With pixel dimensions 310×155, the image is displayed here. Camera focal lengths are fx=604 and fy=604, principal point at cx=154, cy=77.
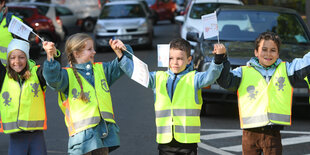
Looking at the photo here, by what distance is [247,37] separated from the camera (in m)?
10.3

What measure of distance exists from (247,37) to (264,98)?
5.26 metres

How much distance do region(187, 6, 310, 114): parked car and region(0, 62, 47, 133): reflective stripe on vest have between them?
423cm

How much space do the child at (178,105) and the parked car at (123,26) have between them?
1375 cm

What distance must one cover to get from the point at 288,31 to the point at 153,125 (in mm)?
3250

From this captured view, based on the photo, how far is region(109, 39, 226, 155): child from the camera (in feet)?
16.4

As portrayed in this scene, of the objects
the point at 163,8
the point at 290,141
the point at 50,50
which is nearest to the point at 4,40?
the point at 50,50

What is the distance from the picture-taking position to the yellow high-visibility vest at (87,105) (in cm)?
483

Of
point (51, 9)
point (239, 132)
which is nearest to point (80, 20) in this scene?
point (51, 9)

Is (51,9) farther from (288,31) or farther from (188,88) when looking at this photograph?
(188,88)

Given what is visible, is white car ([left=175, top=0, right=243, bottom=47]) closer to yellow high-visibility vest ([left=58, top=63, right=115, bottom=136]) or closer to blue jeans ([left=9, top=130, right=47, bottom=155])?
blue jeans ([left=9, top=130, right=47, bottom=155])

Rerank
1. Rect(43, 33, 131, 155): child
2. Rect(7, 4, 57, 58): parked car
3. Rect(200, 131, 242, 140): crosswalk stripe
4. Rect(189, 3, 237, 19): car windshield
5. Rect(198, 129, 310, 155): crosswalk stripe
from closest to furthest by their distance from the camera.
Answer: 1. Rect(43, 33, 131, 155): child
2. Rect(198, 129, 310, 155): crosswalk stripe
3. Rect(200, 131, 242, 140): crosswalk stripe
4. Rect(189, 3, 237, 19): car windshield
5. Rect(7, 4, 57, 58): parked car

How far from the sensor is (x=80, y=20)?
2909cm

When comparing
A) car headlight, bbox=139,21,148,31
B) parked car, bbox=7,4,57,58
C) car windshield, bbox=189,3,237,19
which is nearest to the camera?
car windshield, bbox=189,3,237,19

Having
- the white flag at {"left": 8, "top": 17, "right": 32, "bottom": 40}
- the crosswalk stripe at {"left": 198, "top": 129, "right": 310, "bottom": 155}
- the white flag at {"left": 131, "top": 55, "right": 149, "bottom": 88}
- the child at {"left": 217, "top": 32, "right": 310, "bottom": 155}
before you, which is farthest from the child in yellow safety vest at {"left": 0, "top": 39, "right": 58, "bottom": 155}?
the crosswalk stripe at {"left": 198, "top": 129, "right": 310, "bottom": 155}
